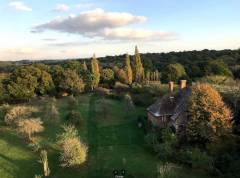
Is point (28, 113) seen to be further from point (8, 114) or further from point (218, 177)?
point (218, 177)

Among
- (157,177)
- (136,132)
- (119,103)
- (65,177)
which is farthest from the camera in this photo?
(119,103)

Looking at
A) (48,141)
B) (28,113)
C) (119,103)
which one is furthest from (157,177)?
(119,103)

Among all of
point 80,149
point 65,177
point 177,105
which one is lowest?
point 65,177

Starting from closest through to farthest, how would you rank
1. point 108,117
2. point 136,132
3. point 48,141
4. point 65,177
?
point 65,177, point 48,141, point 136,132, point 108,117

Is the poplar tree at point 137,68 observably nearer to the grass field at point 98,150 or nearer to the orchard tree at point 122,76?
the orchard tree at point 122,76

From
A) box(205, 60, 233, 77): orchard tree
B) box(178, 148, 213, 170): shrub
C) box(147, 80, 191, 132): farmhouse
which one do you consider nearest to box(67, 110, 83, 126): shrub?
box(147, 80, 191, 132): farmhouse

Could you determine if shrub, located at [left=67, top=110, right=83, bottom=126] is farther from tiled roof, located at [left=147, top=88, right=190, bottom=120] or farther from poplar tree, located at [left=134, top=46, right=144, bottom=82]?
poplar tree, located at [left=134, top=46, right=144, bottom=82]
